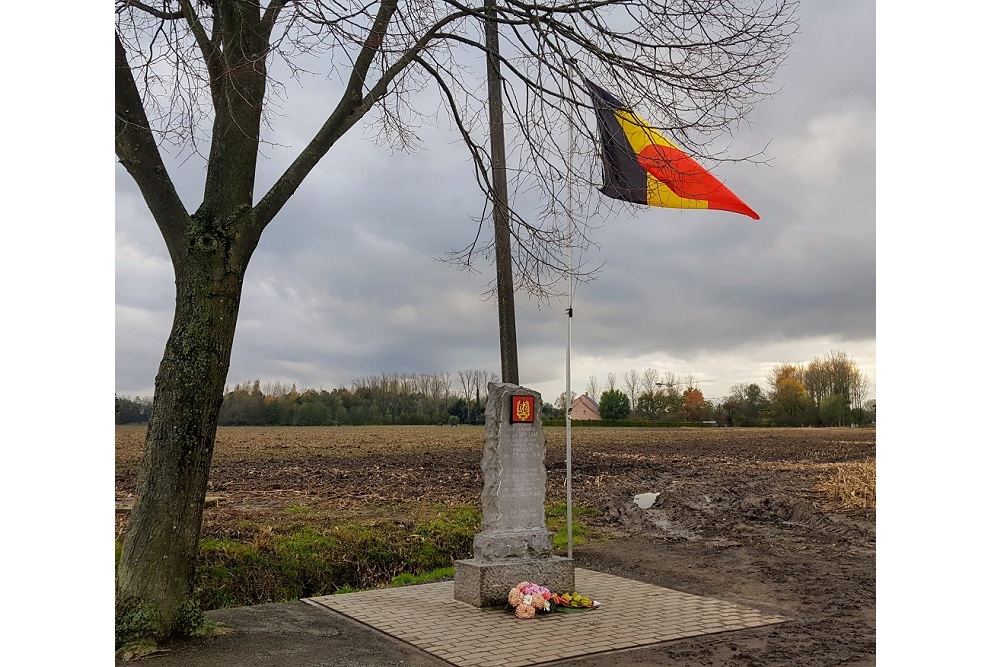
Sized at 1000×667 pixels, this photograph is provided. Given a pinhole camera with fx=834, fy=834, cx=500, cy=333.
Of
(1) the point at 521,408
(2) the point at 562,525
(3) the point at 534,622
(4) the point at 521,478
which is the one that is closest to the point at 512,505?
(4) the point at 521,478

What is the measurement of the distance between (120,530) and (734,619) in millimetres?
8186

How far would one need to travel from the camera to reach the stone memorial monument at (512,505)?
7.95m

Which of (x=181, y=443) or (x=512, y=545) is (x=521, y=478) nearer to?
(x=512, y=545)

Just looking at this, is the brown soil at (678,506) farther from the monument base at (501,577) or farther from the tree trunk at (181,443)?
the tree trunk at (181,443)

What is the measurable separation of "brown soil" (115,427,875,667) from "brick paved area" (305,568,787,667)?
306mm

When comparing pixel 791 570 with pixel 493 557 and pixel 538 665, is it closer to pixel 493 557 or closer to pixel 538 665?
pixel 493 557

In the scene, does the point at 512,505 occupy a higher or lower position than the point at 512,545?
higher

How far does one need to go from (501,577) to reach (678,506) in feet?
25.8

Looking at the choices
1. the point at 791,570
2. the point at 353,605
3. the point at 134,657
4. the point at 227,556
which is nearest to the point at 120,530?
the point at 227,556

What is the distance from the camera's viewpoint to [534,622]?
7.33 m

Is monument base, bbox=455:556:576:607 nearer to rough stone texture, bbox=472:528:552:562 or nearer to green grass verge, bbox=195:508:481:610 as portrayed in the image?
rough stone texture, bbox=472:528:552:562

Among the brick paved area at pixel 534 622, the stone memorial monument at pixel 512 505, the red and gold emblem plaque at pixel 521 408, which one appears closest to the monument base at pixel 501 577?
the stone memorial monument at pixel 512 505

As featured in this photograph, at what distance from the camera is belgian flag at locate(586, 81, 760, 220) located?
25.0ft

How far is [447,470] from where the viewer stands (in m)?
18.5
